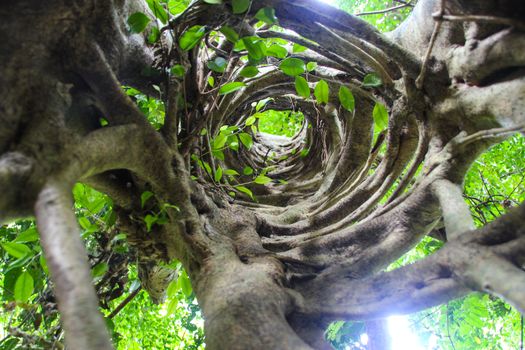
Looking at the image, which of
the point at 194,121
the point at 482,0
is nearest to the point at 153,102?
the point at 194,121

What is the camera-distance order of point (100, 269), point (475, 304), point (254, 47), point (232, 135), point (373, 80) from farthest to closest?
point (475, 304)
point (232, 135)
point (100, 269)
point (373, 80)
point (254, 47)

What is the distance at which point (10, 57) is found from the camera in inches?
33.2

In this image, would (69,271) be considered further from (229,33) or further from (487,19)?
(487,19)

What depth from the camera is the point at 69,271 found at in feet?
2.07

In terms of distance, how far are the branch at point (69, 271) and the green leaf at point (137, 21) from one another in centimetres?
52

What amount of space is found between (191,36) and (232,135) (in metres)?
0.60

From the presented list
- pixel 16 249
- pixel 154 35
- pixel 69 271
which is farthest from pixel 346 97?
pixel 16 249

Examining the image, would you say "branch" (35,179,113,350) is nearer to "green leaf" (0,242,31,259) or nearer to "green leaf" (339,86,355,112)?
"green leaf" (0,242,31,259)

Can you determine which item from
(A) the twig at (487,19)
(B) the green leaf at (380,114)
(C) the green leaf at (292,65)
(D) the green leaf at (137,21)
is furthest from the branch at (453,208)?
(D) the green leaf at (137,21)

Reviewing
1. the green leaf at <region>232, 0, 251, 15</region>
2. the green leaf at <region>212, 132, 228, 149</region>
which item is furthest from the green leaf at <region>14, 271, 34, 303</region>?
the green leaf at <region>232, 0, 251, 15</region>

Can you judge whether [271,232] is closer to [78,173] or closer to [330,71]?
[330,71]

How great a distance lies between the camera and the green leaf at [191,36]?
1.16 metres

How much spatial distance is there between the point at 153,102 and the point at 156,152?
3.26 ft

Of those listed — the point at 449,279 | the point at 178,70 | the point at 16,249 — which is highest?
the point at 178,70
